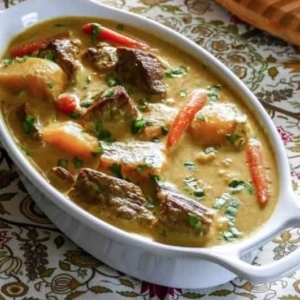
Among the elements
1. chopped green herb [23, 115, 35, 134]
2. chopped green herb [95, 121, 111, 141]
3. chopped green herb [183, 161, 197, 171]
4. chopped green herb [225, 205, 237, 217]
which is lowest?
chopped green herb [225, 205, 237, 217]

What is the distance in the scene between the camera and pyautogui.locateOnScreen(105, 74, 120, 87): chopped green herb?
7.58 feet

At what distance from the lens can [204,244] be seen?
6.08ft

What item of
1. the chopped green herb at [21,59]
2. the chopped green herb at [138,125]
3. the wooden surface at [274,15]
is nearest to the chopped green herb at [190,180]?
the chopped green herb at [138,125]

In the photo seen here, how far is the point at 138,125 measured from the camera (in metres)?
2.14

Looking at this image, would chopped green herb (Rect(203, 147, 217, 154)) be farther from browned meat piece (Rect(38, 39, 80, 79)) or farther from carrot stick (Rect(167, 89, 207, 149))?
browned meat piece (Rect(38, 39, 80, 79))

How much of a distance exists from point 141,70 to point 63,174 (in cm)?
48

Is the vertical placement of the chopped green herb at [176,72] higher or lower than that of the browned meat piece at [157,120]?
higher

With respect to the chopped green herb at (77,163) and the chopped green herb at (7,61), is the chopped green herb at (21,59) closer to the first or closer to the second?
the chopped green herb at (7,61)

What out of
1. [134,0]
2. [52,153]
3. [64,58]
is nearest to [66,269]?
[52,153]

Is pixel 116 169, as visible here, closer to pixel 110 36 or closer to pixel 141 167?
pixel 141 167

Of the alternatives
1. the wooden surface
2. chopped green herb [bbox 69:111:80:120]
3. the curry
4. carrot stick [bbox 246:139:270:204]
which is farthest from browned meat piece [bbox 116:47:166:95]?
the wooden surface

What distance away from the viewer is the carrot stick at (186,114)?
213cm

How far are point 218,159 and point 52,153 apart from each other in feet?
1.50

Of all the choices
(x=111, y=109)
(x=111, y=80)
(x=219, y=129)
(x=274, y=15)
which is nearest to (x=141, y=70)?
(x=111, y=80)
